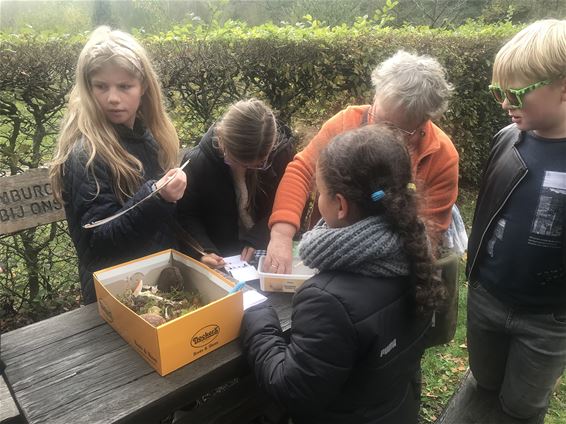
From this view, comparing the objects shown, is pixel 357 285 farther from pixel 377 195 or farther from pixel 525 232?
pixel 525 232

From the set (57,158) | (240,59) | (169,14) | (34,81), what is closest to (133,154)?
(57,158)

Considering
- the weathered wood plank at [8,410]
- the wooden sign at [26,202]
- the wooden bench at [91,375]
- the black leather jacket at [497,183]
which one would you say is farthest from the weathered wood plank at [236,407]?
the wooden sign at [26,202]

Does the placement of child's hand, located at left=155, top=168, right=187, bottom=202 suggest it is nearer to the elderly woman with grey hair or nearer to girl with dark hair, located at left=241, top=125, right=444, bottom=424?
the elderly woman with grey hair

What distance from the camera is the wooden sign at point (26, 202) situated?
8.44 ft

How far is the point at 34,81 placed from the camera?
9.55ft

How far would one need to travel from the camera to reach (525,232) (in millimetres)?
1955

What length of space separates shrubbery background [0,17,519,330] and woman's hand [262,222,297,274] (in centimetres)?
191

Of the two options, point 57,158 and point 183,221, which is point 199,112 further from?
point 57,158

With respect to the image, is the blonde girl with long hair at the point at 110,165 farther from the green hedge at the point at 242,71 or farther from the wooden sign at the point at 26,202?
the green hedge at the point at 242,71

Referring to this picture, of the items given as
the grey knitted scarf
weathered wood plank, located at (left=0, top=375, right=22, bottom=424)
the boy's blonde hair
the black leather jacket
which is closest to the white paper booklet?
the grey knitted scarf

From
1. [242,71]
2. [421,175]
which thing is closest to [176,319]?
[421,175]

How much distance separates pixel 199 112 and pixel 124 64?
178 cm

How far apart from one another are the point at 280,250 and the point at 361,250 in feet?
2.68

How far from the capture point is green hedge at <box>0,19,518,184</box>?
9.69ft
